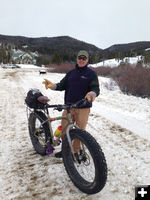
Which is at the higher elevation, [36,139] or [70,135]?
[70,135]

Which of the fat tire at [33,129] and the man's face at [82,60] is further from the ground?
the man's face at [82,60]

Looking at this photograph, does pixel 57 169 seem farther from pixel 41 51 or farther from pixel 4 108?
pixel 41 51

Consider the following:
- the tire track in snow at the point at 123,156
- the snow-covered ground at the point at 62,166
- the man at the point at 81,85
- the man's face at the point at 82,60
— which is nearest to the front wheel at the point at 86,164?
the snow-covered ground at the point at 62,166

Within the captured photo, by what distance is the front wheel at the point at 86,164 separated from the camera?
6.82 ft

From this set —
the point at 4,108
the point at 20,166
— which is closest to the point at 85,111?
the point at 20,166

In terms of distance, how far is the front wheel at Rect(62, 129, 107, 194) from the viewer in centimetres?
208

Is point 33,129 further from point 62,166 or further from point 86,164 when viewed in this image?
point 86,164

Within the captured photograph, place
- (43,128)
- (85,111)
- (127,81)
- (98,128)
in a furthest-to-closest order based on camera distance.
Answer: (127,81)
(98,128)
(43,128)
(85,111)

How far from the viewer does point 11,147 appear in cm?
369

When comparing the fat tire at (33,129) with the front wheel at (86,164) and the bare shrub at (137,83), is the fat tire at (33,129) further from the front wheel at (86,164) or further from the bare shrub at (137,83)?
the bare shrub at (137,83)

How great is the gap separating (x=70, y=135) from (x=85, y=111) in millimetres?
608

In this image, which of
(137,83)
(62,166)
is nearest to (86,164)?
(62,166)

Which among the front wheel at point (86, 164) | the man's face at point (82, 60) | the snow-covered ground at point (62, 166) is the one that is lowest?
the snow-covered ground at point (62, 166)

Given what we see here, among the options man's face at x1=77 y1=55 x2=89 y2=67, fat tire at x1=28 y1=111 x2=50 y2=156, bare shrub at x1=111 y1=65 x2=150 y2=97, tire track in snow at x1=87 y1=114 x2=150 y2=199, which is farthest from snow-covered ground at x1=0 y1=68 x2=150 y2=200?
bare shrub at x1=111 y1=65 x2=150 y2=97
